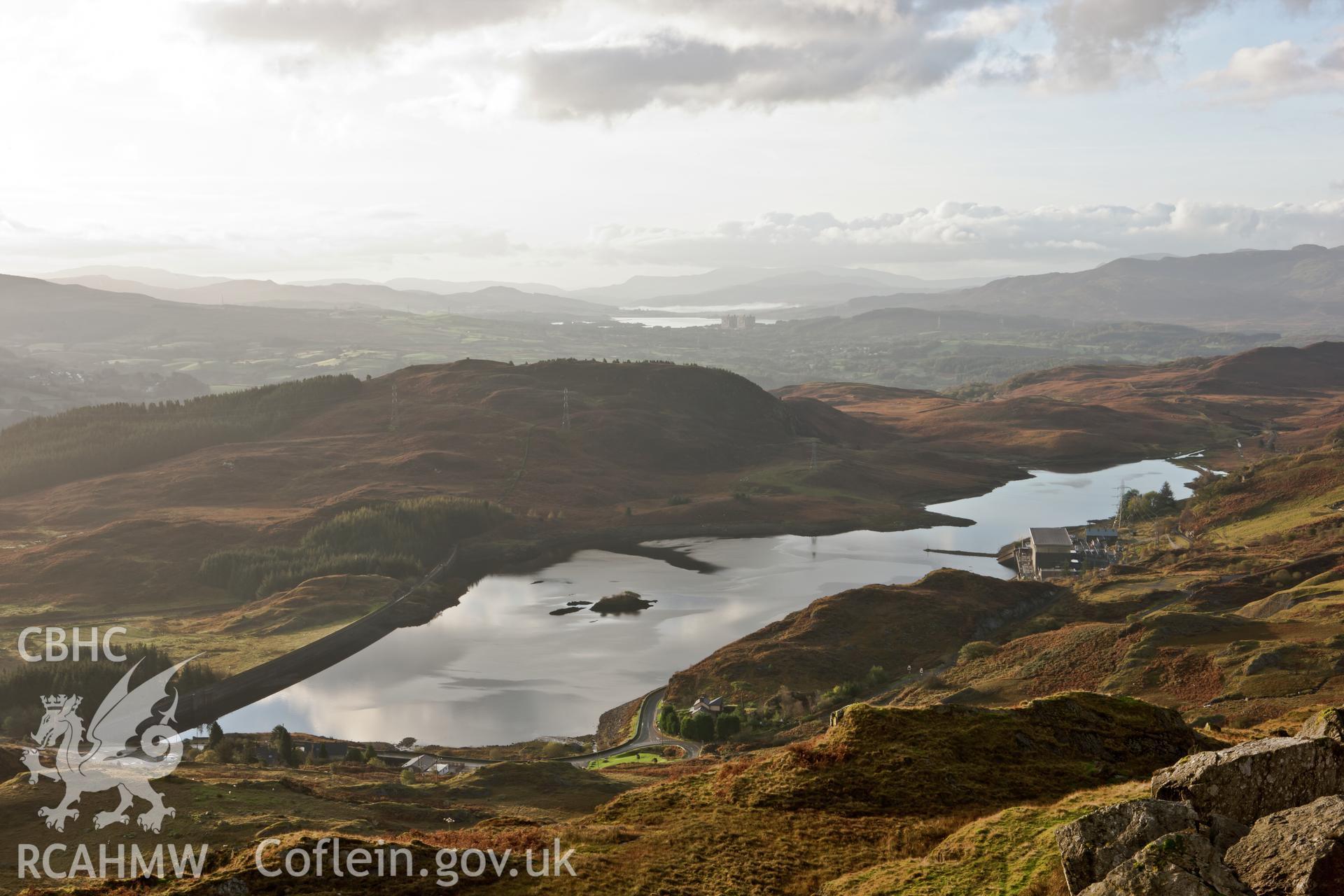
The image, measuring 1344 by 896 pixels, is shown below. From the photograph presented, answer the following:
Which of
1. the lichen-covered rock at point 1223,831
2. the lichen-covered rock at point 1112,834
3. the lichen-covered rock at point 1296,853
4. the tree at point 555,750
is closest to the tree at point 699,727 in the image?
the tree at point 555,750

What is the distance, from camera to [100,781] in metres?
44.0

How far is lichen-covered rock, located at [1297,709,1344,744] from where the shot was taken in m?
19.3

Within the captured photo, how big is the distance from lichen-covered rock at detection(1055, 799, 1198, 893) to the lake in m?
63.6

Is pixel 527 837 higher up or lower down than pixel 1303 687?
higher up

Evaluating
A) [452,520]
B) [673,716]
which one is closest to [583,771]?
[673,716]

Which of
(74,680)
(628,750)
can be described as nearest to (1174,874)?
(628,750)

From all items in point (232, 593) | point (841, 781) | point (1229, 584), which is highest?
point (841, 781)

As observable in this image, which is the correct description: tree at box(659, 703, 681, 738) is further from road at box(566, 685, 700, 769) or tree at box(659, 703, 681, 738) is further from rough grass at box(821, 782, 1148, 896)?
rough grass at box(821, 782, 1148, 896)

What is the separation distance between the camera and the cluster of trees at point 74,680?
82375mm

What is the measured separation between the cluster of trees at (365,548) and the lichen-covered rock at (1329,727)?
122 metres

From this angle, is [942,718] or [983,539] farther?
[983,539]

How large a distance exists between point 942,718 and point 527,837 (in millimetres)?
13705

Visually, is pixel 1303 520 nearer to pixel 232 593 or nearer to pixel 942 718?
pixel 942 718

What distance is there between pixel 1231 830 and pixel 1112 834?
185cm
